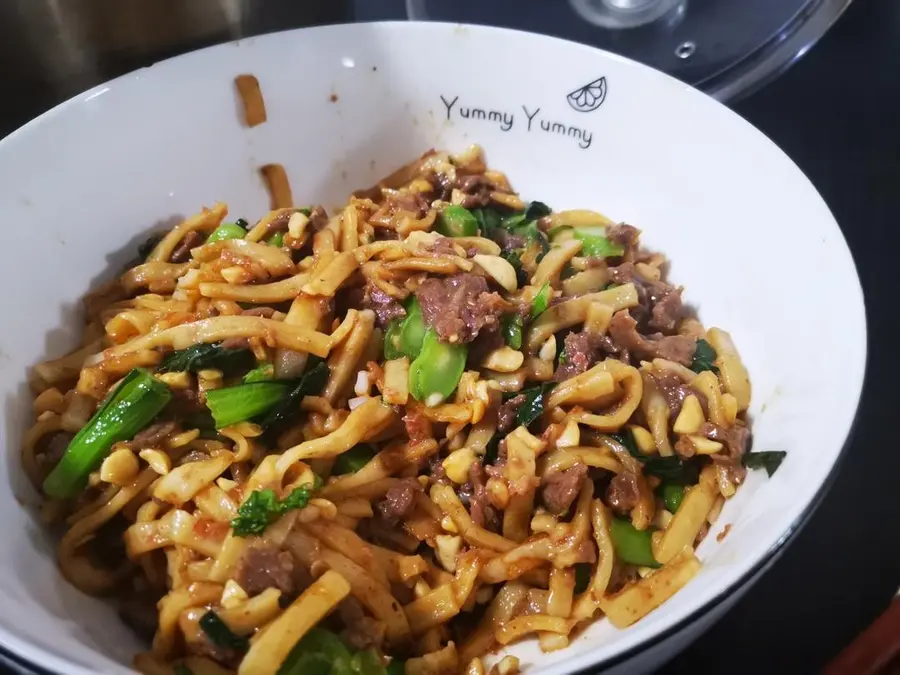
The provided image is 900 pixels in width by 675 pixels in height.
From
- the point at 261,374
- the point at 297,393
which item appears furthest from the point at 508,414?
the point at 261,374

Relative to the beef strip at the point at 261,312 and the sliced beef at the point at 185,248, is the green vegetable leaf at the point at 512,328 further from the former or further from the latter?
the sliced beef at the point at 185,248

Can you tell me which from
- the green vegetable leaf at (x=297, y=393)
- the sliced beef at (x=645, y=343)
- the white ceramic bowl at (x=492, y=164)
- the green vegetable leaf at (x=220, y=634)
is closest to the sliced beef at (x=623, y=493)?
the white ceramic bowl at (x=492, y=164)

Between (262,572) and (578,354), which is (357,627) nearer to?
(262,572)

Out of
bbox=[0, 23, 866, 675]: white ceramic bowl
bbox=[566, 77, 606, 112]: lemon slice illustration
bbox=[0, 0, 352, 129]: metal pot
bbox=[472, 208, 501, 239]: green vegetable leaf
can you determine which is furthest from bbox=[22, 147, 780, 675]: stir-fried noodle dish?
bbox=[0, 0, 352, 129]: metal pot

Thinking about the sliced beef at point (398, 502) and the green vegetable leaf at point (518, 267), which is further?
the green vegetable leaf at point (518, 267)

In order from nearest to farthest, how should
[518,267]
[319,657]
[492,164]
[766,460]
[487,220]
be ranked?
[319,657]
[766,460]
[518,267]
[487,220]
[492,164]

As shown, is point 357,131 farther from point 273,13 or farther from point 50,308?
point 50,308
